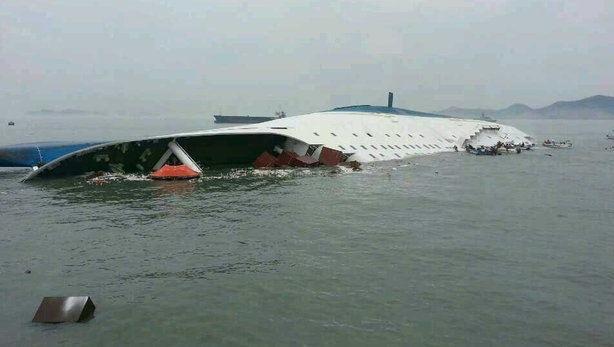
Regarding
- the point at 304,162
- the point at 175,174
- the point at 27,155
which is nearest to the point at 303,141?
the point at 304,162

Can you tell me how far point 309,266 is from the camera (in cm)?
1191

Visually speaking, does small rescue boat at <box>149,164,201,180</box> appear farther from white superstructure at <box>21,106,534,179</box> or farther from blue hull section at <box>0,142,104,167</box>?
blue hull section at <box>0,142,104,167</box>

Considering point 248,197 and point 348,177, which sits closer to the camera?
point 248,197

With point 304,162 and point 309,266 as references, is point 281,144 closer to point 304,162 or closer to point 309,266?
point 304,162

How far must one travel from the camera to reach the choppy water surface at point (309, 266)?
8.49 metres

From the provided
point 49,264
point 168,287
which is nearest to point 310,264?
point 168,287

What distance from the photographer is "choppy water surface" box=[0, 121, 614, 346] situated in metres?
8.49

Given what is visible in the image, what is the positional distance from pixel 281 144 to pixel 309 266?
2539 cm

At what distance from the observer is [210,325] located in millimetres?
8625

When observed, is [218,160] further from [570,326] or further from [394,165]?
[570,326]

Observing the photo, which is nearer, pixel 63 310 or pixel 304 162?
pixel 63 310

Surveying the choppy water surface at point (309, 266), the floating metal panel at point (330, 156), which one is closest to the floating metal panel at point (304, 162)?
the floating metal panel at point (330, 156)

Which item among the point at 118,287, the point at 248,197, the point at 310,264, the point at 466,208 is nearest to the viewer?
the point at 118,287

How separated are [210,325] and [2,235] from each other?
1020 cm
